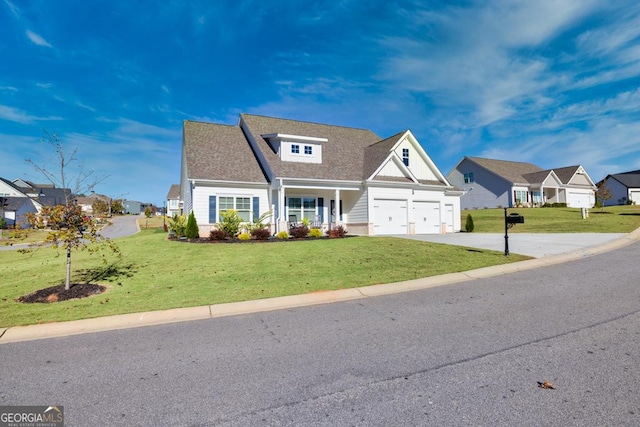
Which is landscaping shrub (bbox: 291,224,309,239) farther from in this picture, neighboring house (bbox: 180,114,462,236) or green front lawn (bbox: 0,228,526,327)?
green front lawn (bbox: 0,228,526,327)

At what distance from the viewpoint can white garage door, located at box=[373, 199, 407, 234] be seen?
2128 cm

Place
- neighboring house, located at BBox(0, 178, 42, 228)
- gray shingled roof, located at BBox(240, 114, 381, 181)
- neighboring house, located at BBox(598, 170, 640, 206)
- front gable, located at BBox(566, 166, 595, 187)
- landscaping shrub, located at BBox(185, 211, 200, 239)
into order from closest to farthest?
landscaping shrub, located at BBox(185, 211, 200, 239), gray shingled roof, located at BBox(240, 114, 381, 181), front gable, located at BBox(566, 166, 595, 187), neighboring house, located at BBox(598, 170, 640, 206), neighboring house, located at BBox(0, 178, 42, 228)

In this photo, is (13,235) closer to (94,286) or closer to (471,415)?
(94,286)

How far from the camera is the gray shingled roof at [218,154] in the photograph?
19.6m

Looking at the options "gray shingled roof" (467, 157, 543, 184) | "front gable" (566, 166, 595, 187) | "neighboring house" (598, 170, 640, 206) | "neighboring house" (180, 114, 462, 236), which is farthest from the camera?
"neighboring house" (598, 170, 640, 206)

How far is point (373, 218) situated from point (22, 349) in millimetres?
18085

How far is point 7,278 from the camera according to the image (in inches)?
421

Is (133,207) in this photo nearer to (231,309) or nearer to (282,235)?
(282,235)

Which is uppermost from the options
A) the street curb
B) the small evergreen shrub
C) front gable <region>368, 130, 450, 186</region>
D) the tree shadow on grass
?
front gable <region>368, 130, 450, 186</region>

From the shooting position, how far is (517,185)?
41.2 meters

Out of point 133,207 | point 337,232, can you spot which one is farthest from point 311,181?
point 133,207

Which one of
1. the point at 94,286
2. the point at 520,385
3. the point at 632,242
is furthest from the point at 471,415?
the point at 632,242

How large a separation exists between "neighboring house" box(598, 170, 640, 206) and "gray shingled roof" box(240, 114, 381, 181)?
4750 cm

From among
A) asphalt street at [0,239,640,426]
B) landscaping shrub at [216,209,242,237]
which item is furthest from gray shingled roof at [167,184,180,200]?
asphalt street at [0,239,640,426]
